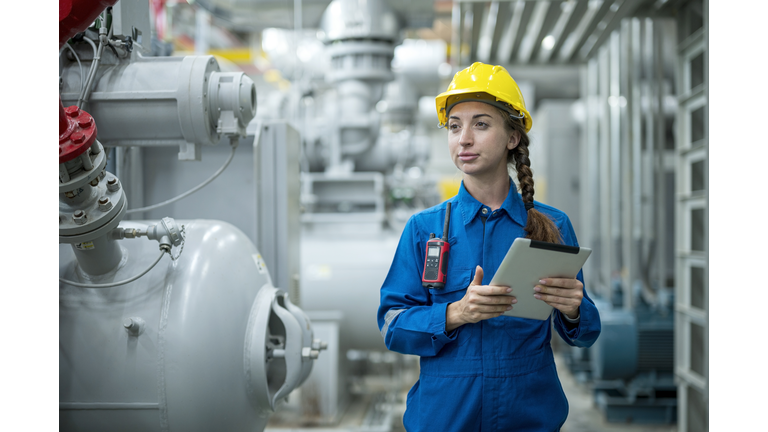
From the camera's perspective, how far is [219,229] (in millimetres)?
1964

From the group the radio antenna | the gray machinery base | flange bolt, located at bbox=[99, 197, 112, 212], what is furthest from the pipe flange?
the gray machinery base

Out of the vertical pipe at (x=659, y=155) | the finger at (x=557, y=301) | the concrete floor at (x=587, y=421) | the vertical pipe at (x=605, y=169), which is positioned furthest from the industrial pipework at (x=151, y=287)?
the vertical pipe at (x=605, y=169)

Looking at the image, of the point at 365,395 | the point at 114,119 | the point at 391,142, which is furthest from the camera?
the point at 391,142

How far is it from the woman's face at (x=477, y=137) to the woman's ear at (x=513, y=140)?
0.8 inches

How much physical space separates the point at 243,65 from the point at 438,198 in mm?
4426

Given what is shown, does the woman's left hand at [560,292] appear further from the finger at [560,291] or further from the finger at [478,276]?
the finger at [478,276]

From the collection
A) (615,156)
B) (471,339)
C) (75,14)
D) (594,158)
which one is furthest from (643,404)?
(75,14)

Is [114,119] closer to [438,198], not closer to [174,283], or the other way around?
[174,283]

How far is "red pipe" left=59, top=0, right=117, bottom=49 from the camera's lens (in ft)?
4.32

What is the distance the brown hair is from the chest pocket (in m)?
0.18

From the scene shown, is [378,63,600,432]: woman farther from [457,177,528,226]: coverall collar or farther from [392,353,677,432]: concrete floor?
[392,353,677,432]: concrete floor

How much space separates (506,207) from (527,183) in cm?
8

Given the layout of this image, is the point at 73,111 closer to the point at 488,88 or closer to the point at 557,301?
the point at 488,88

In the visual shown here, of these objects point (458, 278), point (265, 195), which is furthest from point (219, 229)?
point (458, 278)
